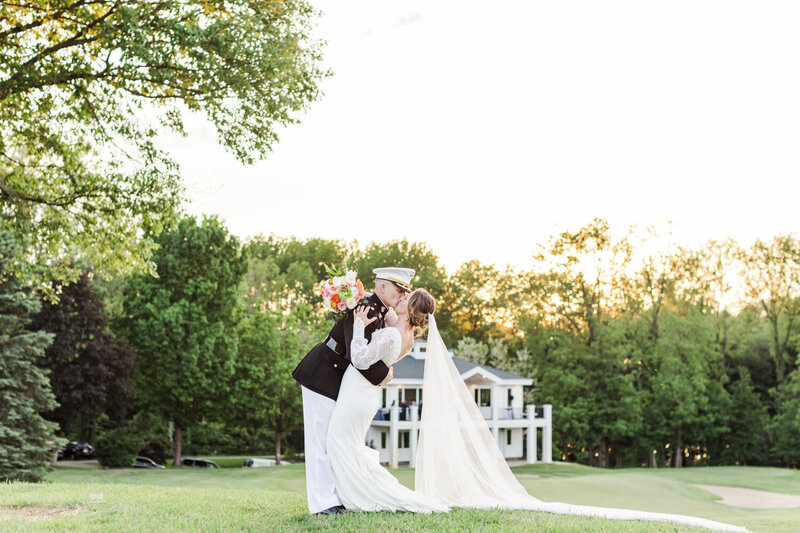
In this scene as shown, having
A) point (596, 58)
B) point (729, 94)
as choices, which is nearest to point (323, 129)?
point (596, 58)

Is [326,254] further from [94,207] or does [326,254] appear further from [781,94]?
[94,207]

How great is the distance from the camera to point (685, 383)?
45000 mm

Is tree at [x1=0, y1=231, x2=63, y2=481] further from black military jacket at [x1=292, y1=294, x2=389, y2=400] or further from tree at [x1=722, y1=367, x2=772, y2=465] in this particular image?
tree at [x1=722, y1=367, x2=772, y2=465]

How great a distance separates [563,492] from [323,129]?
1710 cm

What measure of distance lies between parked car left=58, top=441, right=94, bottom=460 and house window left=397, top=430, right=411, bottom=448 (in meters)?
19.7

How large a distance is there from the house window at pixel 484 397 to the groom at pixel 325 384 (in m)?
36.0

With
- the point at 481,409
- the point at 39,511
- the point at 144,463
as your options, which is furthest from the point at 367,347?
the point at 481,409

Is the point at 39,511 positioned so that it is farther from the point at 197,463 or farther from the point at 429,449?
the point at 197,463

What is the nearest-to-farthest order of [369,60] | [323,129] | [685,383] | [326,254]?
[369,60]
[323,129]
[685,383]
[326,254]

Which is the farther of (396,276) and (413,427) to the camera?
(413,427)

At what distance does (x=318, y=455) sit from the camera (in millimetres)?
8477

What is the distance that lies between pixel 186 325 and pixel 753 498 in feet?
89.0

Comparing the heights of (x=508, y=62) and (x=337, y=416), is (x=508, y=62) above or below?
above

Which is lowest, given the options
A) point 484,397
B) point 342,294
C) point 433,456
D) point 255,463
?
point 255,463
